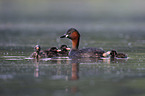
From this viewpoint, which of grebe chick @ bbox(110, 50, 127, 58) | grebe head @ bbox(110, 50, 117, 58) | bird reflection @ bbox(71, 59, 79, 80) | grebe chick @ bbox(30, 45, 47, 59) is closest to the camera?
bird reflection @ bbox(71, 59, 79, 80)

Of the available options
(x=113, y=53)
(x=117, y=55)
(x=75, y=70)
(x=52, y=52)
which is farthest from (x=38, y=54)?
(x=75, y=70)

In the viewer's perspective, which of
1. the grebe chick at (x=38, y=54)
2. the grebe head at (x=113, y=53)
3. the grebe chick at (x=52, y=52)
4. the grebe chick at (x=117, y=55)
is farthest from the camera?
the grebe chick at (x=52, y=52)

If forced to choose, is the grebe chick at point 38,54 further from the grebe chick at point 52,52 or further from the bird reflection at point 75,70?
the bird reflection at point 75,70

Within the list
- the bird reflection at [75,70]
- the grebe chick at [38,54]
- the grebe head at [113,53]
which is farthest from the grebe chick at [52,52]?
the grebe head at [113,53]

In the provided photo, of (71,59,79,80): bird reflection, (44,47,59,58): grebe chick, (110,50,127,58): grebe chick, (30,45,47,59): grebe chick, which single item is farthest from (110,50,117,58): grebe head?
(30,45,47,59): grebe chick

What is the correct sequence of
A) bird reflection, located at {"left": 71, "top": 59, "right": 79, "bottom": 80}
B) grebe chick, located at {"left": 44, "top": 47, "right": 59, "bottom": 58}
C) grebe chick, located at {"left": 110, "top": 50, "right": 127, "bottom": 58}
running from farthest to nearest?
grebe chick, located at {"left": 44, "top": 47, "right": 59, "bottom": 58}
grebe chick, located at {"left": 110, "top": 50, "right": 127, "bottom": 58}
bird reflection, located at {"left": 71, "top": 59, "right": 79, "bottom": 80}

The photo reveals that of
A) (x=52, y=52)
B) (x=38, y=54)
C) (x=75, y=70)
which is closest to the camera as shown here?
(x=75, y=70)

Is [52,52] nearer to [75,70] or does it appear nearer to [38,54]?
[38,54]

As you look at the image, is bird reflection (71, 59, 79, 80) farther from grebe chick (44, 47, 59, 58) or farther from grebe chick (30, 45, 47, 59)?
grebe chick (44, 47, 59, 58)

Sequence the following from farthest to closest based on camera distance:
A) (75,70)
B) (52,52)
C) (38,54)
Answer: (52,52) < (38,54) < (75,70)

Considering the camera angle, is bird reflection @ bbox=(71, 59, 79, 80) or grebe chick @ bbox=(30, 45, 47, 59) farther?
grebe chick @ bbox=(30, 45, 47, 59)

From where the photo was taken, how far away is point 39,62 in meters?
14.0

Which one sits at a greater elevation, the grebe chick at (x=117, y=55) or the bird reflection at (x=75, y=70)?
the grebe chick at (x=117, y=55)

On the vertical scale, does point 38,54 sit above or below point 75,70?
above
